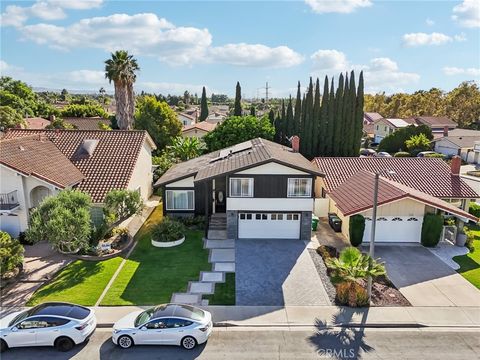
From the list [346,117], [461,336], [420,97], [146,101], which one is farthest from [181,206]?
[420,97]

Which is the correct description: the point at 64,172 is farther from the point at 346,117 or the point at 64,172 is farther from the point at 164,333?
the point at 346,117

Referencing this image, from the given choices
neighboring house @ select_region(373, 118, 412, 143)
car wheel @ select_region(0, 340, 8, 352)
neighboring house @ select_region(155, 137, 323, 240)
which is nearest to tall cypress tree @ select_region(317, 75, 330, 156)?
neighboring house @ select_region(155, 137, 323, 240)

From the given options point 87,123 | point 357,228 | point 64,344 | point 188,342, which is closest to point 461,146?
point 357,228

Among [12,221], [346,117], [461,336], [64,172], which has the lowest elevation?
[461,336]

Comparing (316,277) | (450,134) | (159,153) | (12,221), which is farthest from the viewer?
(450,134)

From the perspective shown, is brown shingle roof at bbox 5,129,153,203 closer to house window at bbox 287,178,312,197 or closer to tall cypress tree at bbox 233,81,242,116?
house window at bbox 287,178,312,197

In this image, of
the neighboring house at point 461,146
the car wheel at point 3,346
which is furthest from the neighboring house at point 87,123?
the neighboring house at point 461,146

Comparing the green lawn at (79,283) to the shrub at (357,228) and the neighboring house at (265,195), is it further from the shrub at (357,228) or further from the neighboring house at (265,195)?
the shrub at (357,228)
